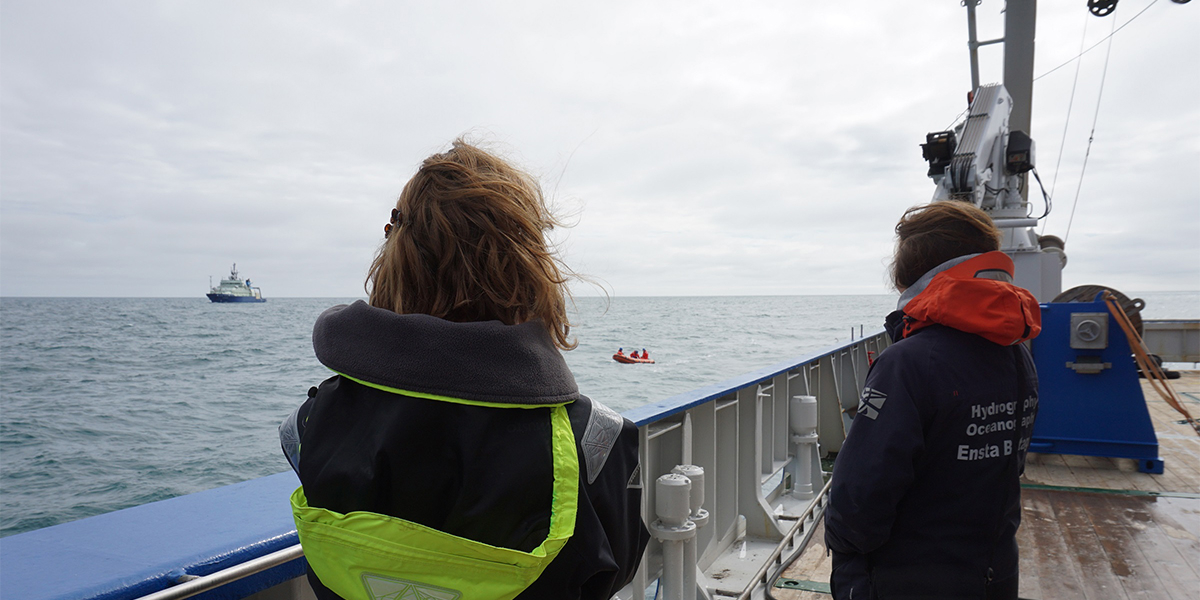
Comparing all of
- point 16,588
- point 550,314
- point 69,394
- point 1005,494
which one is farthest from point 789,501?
point 69,394

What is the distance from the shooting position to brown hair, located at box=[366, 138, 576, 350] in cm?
97

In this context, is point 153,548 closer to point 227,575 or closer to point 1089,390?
point 227,575

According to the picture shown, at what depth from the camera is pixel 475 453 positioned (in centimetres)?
85

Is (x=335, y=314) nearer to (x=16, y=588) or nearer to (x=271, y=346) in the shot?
(x=16, y=588)

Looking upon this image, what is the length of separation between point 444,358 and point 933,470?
49.8 inches

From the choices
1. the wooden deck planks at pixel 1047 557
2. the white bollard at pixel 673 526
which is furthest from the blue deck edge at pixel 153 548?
the wooden deck planks at pixel 1047 557

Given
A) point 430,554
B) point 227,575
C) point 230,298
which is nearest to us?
point 430,554

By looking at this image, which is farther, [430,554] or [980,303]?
[980,303]

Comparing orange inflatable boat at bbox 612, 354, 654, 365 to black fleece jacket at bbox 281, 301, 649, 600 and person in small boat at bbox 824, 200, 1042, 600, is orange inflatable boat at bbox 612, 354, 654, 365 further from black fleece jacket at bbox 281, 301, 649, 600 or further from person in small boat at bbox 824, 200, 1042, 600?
black fleece jacket at bbox 281, 301, 649, 600

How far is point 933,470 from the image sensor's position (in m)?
1.57

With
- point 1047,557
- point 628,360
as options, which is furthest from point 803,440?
point 628,360

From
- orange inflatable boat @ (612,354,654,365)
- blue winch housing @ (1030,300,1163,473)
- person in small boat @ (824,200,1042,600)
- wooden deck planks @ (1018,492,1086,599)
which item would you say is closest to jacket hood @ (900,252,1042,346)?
person in small boat @ (824,200,1042,600)

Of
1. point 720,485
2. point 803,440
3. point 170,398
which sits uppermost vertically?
point 803,440

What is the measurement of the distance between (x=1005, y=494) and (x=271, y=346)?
51.4 metres
